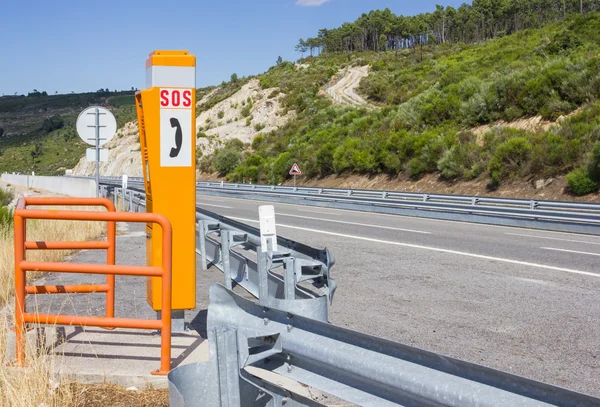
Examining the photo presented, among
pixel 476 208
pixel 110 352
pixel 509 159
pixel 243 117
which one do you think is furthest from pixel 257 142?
pixel 110 352

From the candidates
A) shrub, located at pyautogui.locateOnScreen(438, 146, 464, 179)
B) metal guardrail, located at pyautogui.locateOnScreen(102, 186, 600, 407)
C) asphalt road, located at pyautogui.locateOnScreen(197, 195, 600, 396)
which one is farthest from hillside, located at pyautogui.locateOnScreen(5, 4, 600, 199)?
metal guardrail, located at pyautogui.locateOnScreen(102, 186, 600, 407)

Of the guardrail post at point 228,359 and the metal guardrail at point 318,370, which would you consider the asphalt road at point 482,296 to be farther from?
the guardrail post at point 228,359

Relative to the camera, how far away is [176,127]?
591 cm

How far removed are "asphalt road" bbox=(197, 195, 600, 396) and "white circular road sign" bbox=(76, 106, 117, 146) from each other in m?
4.90

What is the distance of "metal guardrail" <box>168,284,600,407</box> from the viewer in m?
2.30

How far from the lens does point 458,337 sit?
23.4 ft

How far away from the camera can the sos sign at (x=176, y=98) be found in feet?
19.2

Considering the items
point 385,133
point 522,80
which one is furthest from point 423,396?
point 385,133

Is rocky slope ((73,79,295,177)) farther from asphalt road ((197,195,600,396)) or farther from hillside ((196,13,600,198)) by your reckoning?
asphalt road ((197,195,600,396))

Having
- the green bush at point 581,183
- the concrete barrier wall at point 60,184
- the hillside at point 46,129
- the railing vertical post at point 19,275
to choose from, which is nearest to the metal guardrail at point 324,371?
the railing vertical post at point 19,275

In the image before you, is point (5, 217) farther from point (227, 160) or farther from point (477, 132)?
point (227, 160)

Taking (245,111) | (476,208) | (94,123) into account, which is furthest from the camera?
(245,111)

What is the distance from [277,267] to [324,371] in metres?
3.06

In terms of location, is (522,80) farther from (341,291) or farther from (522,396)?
(522,396)
